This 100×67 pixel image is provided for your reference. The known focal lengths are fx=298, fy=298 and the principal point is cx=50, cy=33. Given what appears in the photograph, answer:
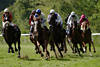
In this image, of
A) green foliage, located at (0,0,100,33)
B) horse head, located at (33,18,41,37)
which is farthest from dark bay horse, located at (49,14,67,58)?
green foliage, located at (0,0,100,33)

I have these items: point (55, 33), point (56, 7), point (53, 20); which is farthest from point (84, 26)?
point (56, 7)

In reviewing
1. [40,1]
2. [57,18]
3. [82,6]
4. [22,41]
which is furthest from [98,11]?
[57,18]

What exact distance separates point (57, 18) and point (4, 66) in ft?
13.2

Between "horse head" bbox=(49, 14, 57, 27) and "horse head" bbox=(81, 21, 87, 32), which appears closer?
"horse head" bbox=(49, 14, 57, 27)

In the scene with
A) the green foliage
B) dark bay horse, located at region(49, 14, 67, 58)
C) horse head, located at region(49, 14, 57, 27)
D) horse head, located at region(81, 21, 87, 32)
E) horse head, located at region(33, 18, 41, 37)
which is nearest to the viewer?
horse head, located at region(33, 18, 41, 37)

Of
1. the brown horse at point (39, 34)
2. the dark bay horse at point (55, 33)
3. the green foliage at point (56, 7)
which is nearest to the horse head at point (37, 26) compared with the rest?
the brown horse at point (39, 34)

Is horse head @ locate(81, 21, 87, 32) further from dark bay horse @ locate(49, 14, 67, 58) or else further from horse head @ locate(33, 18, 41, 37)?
horse head @ locate(33, 18, 41, 37)

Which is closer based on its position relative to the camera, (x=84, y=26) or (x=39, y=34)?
(x=39, y=34)

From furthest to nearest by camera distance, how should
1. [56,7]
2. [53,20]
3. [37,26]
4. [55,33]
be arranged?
[56,7], [55,33], [53,20], [37,26]

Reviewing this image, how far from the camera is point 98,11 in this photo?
130ft

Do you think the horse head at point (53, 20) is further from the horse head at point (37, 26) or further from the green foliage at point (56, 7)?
the green foliage at point (56, 7)

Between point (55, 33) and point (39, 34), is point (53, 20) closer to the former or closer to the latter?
point (55, 33)

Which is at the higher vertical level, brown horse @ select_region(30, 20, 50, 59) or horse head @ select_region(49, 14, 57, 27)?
horse head @ select_region(49, 14, 57, 27)

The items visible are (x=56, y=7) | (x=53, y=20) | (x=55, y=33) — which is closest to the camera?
(x=53, y=20)
